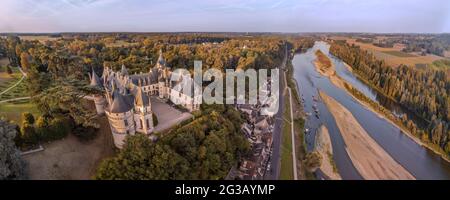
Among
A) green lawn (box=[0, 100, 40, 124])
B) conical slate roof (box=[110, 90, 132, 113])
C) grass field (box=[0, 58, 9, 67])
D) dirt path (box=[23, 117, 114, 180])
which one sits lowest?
dirt path (box=[23, 117, 114, 180])

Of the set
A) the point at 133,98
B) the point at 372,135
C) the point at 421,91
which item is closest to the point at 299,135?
the point at 372,135

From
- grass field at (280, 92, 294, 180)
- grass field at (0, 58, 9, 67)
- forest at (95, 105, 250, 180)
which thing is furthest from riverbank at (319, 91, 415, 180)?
grass field at (0, 58, 9, 67)

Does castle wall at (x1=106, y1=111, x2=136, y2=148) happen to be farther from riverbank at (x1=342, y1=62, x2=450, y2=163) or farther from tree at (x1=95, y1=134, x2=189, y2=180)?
riverbank at (x1=342, y1=62, x2=450, y2=163)

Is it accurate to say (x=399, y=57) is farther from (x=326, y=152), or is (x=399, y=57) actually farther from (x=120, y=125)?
(x=120, y=125)
